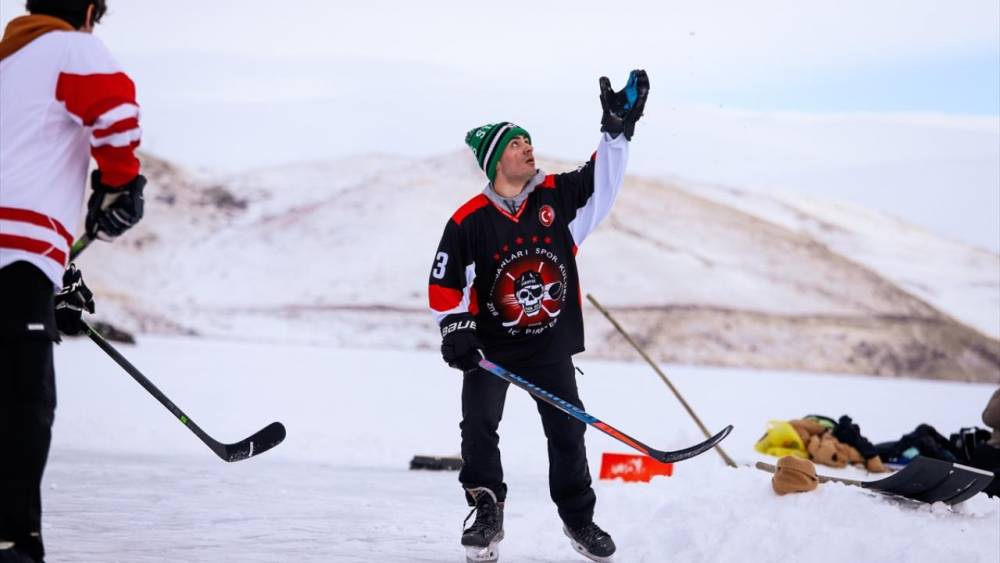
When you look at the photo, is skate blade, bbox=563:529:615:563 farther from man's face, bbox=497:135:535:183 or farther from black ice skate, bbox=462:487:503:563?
man's face, bbox=497:135:535:183

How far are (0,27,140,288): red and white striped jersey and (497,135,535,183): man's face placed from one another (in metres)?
1.15

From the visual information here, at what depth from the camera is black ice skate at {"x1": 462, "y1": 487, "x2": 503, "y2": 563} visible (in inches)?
110

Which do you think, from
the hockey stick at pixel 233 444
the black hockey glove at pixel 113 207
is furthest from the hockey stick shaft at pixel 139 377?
the black hockey glove at pixel 113 207

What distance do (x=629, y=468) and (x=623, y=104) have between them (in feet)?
5.73

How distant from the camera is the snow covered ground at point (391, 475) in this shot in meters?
2.72

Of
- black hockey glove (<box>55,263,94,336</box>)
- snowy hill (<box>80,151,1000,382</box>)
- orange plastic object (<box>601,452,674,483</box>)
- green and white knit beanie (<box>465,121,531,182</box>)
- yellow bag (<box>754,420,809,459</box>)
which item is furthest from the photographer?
snowy hill (<box>80,151,1000,382</box>)

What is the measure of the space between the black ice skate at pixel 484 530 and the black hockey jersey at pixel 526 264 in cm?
36

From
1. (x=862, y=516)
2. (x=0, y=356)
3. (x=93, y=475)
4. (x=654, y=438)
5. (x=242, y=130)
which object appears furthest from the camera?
(x=242, y=130)

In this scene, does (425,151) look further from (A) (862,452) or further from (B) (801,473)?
(B) (801,473)

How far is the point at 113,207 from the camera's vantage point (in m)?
2.04

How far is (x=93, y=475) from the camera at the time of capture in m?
4.25

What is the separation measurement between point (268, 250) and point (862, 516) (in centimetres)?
985

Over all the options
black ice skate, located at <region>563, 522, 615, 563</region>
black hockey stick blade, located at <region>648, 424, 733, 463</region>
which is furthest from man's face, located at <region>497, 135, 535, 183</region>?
black ice skate, located at <region>563, 522, 615, 563</region>

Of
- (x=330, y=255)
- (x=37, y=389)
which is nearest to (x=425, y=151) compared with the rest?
(x=330, y=255)
